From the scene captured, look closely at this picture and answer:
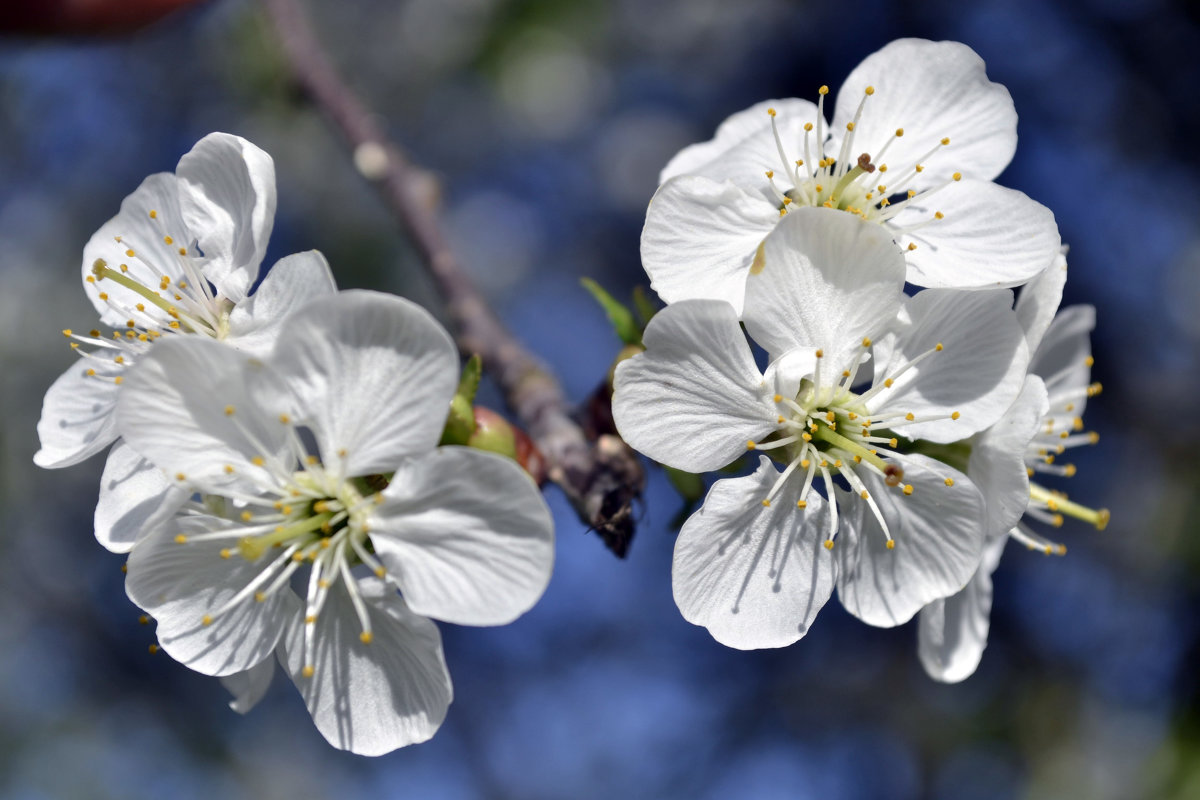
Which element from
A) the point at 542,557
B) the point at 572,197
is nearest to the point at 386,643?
the point at 542,557

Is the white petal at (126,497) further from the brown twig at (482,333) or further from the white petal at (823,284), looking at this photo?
the white petal at (823,284)

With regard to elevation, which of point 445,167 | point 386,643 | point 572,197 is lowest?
point 572,197

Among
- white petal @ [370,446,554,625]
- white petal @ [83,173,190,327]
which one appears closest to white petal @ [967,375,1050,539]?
white petal @ [370,446,554,625]

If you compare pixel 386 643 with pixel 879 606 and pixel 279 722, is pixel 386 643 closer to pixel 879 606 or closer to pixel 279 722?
pixel 879 606

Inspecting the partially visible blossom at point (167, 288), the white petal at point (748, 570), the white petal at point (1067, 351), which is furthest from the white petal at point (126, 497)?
the white petal at point (1067, 351)

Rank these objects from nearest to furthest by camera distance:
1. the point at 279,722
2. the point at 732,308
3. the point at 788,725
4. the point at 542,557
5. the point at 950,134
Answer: the point at 542,557, the point at 732,308, the point at 950,134, the point at 788,725, the point at 279,722

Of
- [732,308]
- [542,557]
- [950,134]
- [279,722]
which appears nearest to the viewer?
[542,557]

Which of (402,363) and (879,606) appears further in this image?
(879,606)

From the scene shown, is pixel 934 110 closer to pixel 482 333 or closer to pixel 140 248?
pixel 482 333
